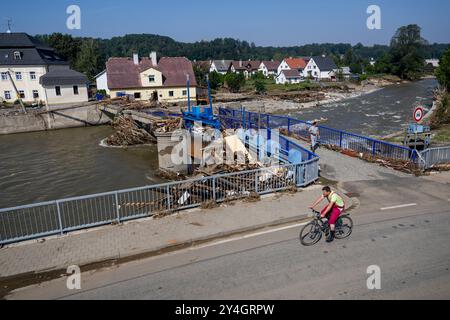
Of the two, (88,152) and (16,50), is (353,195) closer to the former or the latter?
(88,152)

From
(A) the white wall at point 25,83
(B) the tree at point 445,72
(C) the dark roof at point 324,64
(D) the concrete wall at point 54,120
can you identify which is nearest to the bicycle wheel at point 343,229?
(D) the concrete wall at point 54,120

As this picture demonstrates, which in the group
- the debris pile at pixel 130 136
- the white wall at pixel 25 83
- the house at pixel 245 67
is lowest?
the debris pile at pixel 130 136

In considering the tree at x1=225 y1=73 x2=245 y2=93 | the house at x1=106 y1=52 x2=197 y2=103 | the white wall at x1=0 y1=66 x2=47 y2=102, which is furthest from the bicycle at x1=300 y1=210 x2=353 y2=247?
the tree at x1=225 y1=73 x2=245 y2=93

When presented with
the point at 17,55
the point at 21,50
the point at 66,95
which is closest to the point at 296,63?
the point at 21,50

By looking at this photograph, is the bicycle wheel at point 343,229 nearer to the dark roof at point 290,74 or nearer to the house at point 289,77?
the house at point 289,77

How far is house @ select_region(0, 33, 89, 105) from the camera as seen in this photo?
44.7 metres

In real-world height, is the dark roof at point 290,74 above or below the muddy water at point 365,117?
above

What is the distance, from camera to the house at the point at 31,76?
147 feet

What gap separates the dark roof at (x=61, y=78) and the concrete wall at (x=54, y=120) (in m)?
4.17

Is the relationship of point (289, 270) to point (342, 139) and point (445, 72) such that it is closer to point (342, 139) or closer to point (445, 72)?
point (342, 139)

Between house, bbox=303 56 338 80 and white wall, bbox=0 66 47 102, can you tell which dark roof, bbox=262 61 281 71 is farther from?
white wall, bbox=0 66 47 102

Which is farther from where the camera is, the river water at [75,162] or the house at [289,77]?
the house at [289,77]

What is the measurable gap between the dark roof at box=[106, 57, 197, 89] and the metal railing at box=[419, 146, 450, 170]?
40898mm

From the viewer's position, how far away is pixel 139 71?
5125 cm
